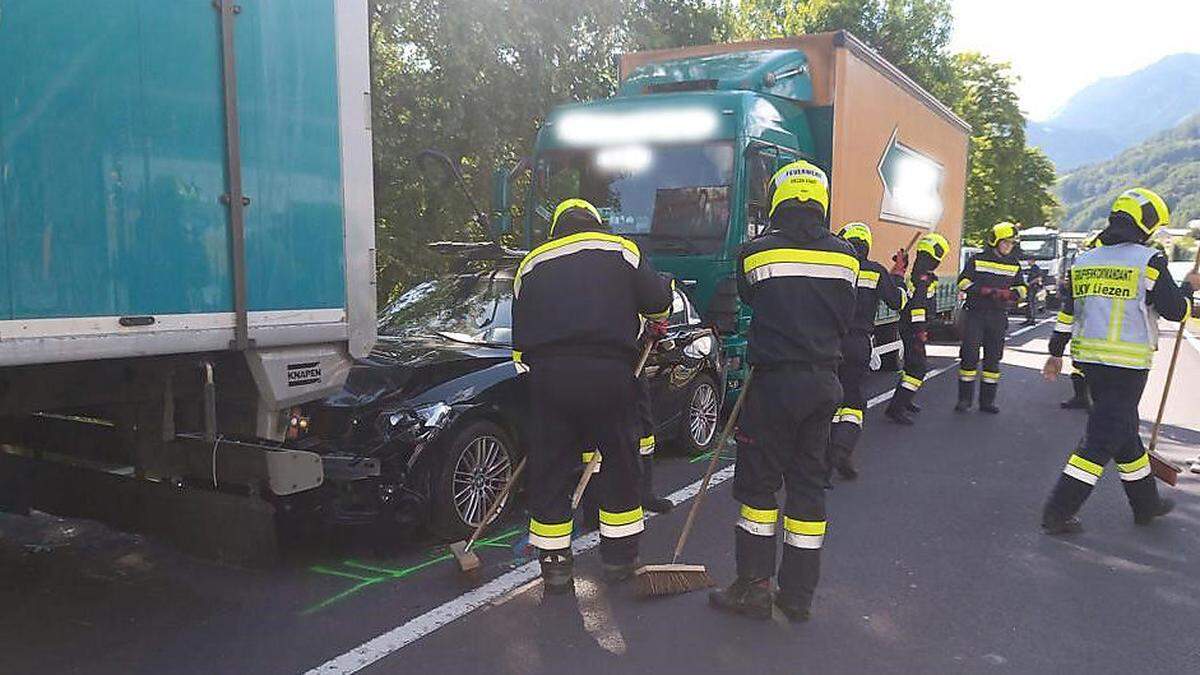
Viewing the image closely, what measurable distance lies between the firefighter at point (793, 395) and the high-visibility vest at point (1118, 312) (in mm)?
2103

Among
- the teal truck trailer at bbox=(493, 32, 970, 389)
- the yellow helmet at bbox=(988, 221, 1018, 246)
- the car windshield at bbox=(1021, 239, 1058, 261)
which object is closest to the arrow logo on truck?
the teal truck trailer at bbox=(493, 32, 970, 389)

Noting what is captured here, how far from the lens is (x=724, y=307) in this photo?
7.56 metres

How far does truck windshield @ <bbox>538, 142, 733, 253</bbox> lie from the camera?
758 cm

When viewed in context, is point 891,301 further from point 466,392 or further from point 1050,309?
point 1050,309

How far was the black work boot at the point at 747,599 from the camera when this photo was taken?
388 cm

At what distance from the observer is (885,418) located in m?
8.73

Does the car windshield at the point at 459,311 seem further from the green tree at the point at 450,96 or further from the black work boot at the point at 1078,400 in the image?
the black work boot at the point at 1078,400

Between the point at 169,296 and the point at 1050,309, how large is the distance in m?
27.7

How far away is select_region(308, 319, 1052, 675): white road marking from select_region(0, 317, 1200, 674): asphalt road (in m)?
0.01

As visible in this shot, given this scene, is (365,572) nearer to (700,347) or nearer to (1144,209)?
(700,347)

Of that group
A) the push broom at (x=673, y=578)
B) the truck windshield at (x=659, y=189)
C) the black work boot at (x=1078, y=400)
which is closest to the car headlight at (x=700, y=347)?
the truck windshield at (x=659, y=189)

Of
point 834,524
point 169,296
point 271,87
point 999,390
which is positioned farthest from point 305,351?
point 999,390

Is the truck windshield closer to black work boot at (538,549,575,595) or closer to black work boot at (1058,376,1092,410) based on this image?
black work boot at (538,549,575,595)

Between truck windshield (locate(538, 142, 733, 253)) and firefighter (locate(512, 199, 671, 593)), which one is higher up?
truck windshield (locate(538, 142, 733, 253))
